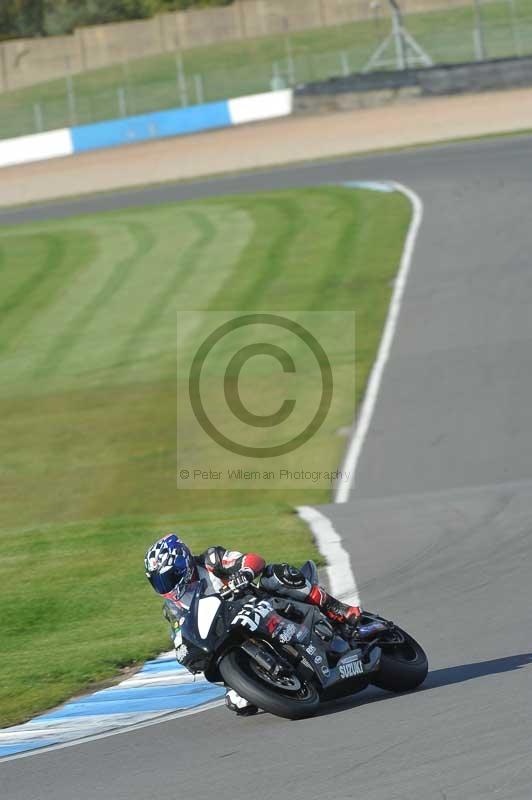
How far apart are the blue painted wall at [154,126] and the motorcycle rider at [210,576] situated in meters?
42.9

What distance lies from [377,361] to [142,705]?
12.8m

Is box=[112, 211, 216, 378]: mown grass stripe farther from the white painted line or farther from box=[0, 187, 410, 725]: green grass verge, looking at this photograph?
the white painted line

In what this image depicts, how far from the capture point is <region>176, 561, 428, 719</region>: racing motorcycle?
703cm

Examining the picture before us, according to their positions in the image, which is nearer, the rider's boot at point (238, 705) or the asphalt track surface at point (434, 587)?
the asphalt track surface at point (434, 587)

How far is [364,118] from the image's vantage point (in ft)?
137

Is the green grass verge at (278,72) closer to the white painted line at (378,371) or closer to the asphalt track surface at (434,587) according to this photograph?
the white painted line at (378,371)

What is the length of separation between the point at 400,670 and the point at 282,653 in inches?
31.3

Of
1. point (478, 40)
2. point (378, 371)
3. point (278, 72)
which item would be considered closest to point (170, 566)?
point (378, 371)

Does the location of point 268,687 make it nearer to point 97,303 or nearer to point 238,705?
point 238,705

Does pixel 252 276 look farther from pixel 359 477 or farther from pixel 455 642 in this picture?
pixel 455 642

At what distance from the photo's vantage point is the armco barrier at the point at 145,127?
Answer: 48.6 meters

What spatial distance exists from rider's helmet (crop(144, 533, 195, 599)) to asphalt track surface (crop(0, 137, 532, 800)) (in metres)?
0.87

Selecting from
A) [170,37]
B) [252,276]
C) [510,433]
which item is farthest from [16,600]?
[170,37]

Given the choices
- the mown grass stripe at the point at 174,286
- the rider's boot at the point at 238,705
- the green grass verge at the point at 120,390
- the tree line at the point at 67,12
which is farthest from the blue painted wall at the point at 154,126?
the rider's boot at the point at 238,705
